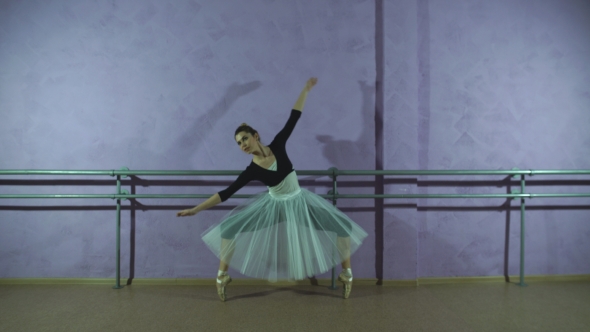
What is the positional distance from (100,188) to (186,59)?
1259mm

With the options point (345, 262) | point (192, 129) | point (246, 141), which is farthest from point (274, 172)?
point (192, 129)

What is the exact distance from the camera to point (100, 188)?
10.6 ft

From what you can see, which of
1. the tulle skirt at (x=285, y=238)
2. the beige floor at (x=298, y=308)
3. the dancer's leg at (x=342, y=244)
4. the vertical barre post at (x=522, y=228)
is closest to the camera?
the beige floor at (x=298, y=308)

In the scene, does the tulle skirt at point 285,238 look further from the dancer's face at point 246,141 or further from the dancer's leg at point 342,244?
the dancer's face at point 246,141

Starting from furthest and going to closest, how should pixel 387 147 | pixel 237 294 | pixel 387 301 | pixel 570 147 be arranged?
pixel 570 147
pixel 387 147
pixel 237 294
pixel 387 301

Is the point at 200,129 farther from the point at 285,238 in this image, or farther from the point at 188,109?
the point at 285,238

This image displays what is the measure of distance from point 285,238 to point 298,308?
46cm

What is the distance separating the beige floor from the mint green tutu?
0.28 m

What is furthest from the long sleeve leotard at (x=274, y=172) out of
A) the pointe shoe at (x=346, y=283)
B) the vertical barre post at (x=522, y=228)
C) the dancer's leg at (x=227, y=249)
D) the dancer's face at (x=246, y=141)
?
the vertical barre post at (x=522, y=228)

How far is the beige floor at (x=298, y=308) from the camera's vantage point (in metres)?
2.31

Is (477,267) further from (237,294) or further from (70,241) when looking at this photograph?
(70,241)

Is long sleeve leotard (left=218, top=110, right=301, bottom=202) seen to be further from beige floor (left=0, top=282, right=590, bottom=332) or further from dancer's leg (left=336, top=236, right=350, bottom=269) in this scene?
beige floor (left=0, top=282, right=590, bottom=332)

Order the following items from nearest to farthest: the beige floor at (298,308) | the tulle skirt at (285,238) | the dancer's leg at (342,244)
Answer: the beige floor at (298,308) → the tulle skirt at (285,238) → the dancer's leg at (342,244)

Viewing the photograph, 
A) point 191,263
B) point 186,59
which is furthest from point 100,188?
point 186,59
